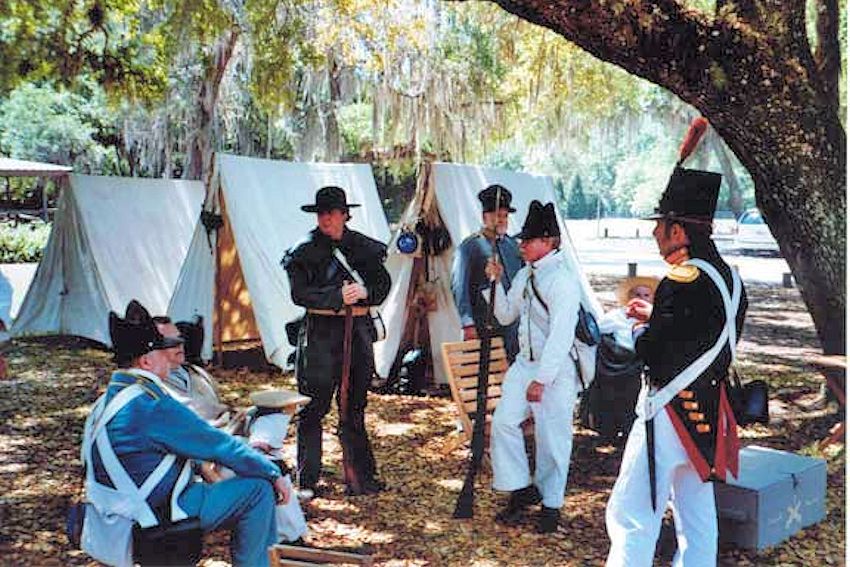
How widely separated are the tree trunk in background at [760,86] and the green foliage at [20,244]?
20.5 m

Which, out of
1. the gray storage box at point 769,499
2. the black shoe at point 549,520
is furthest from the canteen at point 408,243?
the gray storage box at point 769,499

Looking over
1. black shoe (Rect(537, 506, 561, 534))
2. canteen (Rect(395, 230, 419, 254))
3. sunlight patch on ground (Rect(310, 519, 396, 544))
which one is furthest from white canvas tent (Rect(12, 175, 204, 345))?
black shoe (Rect(537, 506, 561, 534))

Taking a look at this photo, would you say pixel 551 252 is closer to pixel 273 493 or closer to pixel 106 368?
pixel 273 493

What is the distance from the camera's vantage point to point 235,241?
355 inches

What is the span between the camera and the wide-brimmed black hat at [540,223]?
176 inches

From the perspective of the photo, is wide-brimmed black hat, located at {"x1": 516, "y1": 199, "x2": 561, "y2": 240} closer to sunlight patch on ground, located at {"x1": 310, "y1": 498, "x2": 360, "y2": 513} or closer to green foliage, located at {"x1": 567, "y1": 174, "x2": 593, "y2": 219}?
sunlight patch on ground, located at {"x1": 310, "y1": 498, "x2": 360, "y2": 513}

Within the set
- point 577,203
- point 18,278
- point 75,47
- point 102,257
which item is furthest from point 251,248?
point 577,203

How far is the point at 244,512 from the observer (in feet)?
10.9

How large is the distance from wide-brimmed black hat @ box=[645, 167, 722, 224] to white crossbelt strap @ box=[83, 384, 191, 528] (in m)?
2.19

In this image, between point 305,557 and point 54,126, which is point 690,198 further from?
point 54,126

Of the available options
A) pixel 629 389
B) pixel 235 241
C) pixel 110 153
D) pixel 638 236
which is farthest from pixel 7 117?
pixel 638 236

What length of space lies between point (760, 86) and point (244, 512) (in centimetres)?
408

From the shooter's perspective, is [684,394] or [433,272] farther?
[433,272]

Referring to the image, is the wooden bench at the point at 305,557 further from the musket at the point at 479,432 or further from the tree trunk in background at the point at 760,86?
the tree trunk in background at the point at 760,86
